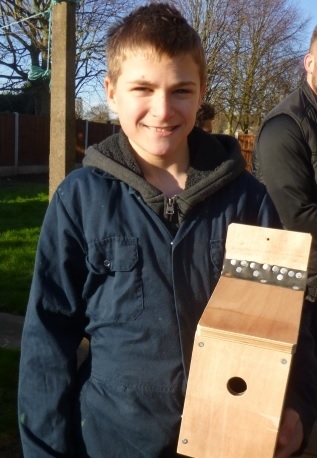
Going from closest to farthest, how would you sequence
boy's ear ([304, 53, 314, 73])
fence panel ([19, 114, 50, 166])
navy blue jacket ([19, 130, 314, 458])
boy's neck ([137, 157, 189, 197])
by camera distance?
1. navy blue jacket ([19, 130, 314, 458])
2. boy's neck ([137, 157, 189, 197])
3. boy's ear ([304, 53, 314, 73])
4. fence panel ([19, 114, 50, 166])

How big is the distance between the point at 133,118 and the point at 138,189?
0.18 metres

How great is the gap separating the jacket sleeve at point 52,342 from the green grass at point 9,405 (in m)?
1.78

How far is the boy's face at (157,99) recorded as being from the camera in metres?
1.59

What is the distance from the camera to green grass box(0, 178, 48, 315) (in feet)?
18.1

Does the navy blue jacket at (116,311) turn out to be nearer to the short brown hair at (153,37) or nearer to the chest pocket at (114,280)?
the chest pocket at (114,280)

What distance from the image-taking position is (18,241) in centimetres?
789

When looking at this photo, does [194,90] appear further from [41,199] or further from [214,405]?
[41,199]

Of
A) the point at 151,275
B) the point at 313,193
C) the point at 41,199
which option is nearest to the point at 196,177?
the point at 151,275

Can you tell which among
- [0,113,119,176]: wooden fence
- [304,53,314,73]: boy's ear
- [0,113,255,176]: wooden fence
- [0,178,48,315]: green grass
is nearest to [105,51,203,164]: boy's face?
[304,53,314,73]: boy's ear

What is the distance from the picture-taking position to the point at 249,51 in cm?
1852

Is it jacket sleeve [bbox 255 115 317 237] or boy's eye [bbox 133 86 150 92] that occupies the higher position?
boy's eye [bbox 133 86 150 92]

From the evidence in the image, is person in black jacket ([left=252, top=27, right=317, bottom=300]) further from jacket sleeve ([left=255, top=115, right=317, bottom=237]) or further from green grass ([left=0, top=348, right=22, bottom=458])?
green grass ([left=0, top=348, right=22, bottom=458])

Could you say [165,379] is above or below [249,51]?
below

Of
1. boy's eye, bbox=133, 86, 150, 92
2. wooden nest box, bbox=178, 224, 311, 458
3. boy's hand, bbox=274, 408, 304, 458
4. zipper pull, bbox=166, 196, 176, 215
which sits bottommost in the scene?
boy's hand, bbox=274, 408, 304, 458
